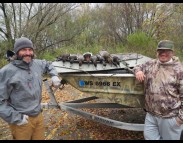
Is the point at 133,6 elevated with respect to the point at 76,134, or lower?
elevated

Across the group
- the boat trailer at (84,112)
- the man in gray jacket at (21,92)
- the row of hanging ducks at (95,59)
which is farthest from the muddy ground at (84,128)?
the man in gray jacket at (21,92)

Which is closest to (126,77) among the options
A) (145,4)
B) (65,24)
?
(145,4)

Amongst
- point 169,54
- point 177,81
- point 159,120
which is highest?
point 169,54

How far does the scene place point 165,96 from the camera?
3.29 m

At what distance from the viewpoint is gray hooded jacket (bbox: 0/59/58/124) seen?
10.1 ft

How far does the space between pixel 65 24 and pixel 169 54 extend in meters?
21.8

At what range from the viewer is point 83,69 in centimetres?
469

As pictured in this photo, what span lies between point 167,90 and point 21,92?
1776 mm

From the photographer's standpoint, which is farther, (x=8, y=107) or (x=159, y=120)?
(x=159, y=120)

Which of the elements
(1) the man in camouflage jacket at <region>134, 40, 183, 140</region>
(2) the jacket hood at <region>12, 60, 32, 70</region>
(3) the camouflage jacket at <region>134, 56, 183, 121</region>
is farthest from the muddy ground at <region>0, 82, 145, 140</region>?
(2) the jacket hood at <region>12, 60, 32, 70</region>

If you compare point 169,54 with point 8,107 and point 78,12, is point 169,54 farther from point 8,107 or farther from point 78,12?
point 78,12

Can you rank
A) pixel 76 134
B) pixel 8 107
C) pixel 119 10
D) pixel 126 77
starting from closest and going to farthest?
1. pixel 8 107
2. pixel 126 77
3. pixel 76 134
4. pixel 119 10

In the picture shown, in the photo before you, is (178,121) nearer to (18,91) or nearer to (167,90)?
(167,90)

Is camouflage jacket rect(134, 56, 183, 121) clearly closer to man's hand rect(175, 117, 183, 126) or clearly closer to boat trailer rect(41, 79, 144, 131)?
man's hand rect(175, 117, 183, 126)
